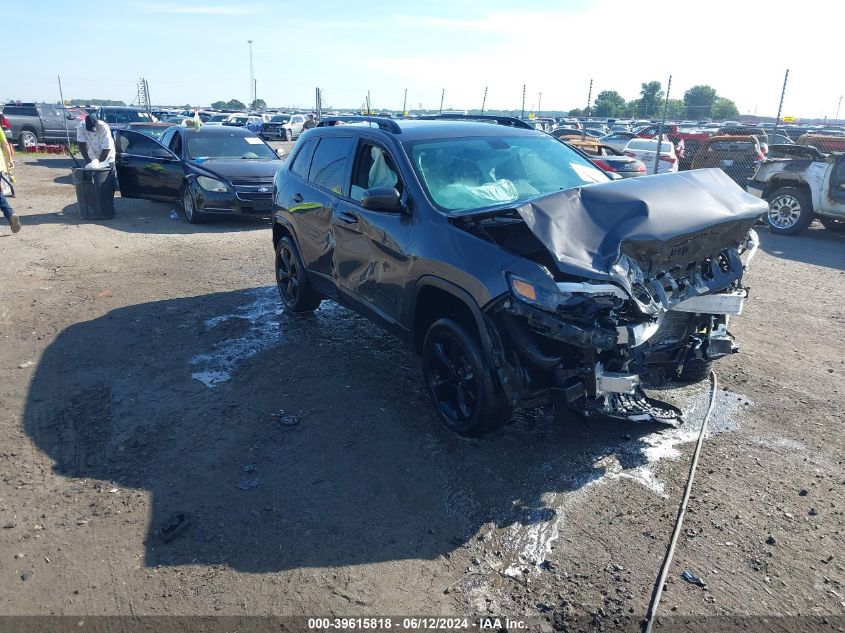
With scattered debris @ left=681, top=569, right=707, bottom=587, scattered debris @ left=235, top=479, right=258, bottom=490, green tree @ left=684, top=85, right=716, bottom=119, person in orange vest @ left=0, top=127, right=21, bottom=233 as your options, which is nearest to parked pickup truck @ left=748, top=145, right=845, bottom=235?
scattered debris @ left=681, top=569, right=707, bottom=587

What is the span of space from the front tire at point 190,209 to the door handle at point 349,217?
7169 millimetres

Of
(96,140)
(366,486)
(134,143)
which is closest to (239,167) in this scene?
A: (134,143)

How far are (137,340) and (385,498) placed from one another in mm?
3548

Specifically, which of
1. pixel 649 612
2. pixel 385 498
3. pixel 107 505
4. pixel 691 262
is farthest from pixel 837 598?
pixel 107 505

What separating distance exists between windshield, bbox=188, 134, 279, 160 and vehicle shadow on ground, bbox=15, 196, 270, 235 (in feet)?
4.07

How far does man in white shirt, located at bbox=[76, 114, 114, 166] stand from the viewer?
12453 millimetres

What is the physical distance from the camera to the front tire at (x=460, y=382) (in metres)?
3.87

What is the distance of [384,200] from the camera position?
14.4 feet

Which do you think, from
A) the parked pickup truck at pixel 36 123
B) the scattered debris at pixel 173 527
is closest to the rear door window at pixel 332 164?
the scattered debris at pixel 173 527

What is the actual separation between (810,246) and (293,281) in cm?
901

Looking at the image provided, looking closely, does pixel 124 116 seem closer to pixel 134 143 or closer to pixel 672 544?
pixel 134 143

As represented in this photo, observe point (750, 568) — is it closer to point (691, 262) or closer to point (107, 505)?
point (691, 262)

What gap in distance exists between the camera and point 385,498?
3.65m

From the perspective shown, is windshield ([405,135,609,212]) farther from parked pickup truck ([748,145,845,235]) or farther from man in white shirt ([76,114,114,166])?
man in white shirt ([76,114,114,166])
